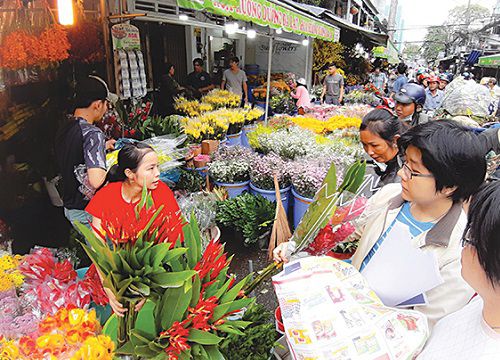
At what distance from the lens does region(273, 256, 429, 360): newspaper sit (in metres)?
0.91

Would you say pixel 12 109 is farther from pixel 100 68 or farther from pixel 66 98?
pixel 100 68

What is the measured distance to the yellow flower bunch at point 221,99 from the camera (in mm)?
6070

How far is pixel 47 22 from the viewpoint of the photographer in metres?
3.35

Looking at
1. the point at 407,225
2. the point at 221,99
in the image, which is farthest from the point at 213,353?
the point at 221,99

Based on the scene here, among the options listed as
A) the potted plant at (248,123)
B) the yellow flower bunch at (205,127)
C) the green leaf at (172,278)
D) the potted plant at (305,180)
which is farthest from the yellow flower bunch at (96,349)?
the potted plant at (248,123)

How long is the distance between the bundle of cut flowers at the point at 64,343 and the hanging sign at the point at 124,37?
409cm

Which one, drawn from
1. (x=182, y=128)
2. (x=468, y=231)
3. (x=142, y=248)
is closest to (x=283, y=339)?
(x=142, y=248)

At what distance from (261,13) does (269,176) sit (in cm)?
207

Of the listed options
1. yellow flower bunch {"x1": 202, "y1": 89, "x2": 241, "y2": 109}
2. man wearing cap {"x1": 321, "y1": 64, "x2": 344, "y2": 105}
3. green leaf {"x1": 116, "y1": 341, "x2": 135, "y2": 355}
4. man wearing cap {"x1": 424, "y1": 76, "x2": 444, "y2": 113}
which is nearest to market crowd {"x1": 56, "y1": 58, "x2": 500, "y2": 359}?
green leaf {"x1": 116, "y1": 341, "x2": 135, "y2": 355}

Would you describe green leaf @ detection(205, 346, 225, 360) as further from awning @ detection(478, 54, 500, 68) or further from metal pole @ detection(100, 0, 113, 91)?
awning @ detection(478, 54, 500, 68)

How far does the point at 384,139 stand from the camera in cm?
218

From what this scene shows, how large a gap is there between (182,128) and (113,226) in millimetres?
3524

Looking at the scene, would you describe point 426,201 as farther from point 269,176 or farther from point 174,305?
point 269,176

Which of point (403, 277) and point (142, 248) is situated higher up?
point (142, 248)
